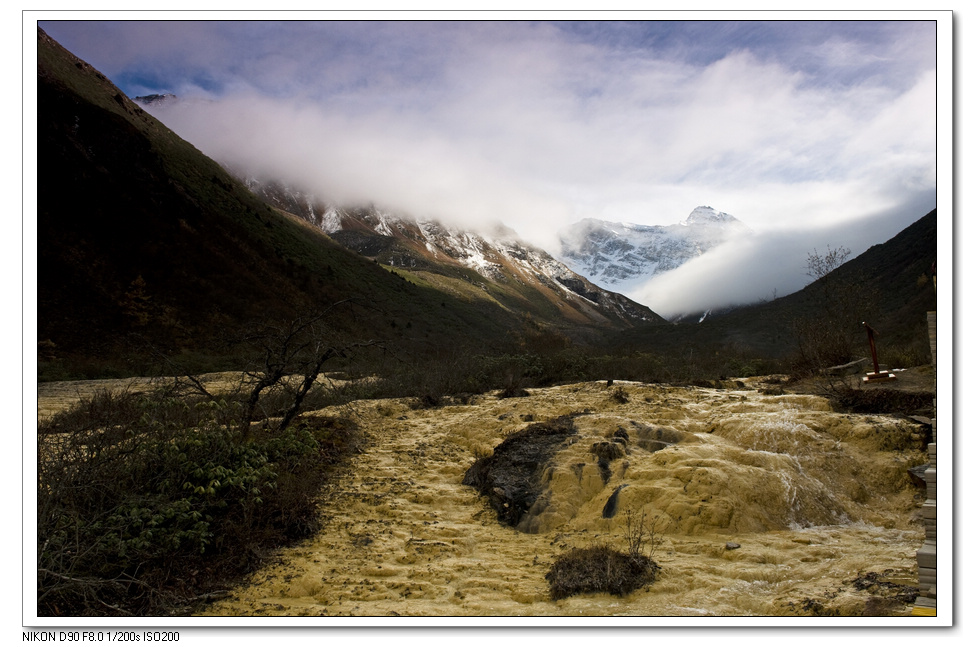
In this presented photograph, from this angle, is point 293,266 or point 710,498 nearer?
point 710,498

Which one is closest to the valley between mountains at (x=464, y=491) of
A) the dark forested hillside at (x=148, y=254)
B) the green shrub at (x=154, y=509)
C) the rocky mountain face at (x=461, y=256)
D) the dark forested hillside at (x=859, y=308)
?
the green shrub at (x=154, y=509)

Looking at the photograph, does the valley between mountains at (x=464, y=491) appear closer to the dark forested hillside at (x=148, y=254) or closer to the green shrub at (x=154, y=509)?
the green shrub at (x=154, y=509)

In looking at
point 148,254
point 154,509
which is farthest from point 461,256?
point 154,509

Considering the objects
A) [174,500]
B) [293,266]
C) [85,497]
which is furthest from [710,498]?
[293,266]

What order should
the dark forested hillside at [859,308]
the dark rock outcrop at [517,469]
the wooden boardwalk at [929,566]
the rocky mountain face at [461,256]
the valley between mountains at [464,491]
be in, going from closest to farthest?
the wooden boardwalk at [929,566] → the valley between mountains at [464,491] → the dark rock outcrop at [517,469] → the dark forested hillside at [859,308] → the rocky mountain face at [461,256]

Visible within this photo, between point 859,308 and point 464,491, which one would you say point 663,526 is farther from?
point 859,308
